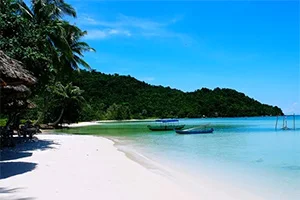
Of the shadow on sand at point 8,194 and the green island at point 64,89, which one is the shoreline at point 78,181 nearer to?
the shadow on sand at point 8,194

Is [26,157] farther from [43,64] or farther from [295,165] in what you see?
[295,165]

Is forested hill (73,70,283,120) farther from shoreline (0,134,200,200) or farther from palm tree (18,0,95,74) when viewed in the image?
shoreline (0,134,200,200)

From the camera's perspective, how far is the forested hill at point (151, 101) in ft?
230

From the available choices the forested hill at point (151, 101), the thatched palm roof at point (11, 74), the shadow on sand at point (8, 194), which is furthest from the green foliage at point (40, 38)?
the forested hill at point (151, 101)

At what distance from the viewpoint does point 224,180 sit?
307 inches

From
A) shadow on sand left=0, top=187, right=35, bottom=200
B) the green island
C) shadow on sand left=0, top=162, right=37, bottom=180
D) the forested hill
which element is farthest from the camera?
the forested hill

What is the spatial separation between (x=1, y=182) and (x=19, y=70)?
2.25 metres

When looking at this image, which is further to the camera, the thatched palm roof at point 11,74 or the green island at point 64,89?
the green island at point 64,89

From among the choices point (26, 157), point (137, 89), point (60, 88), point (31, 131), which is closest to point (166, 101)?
point (137, 89)

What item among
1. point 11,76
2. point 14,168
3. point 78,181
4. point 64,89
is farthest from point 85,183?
point 64,89

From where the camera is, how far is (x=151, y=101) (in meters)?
81.3

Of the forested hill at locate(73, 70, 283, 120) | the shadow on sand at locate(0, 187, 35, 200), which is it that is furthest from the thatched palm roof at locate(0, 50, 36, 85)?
the forested hill at locate(73, 70, 283, 120)

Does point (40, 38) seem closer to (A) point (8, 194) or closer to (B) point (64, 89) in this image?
(A) point (8, 194)

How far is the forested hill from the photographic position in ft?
230
